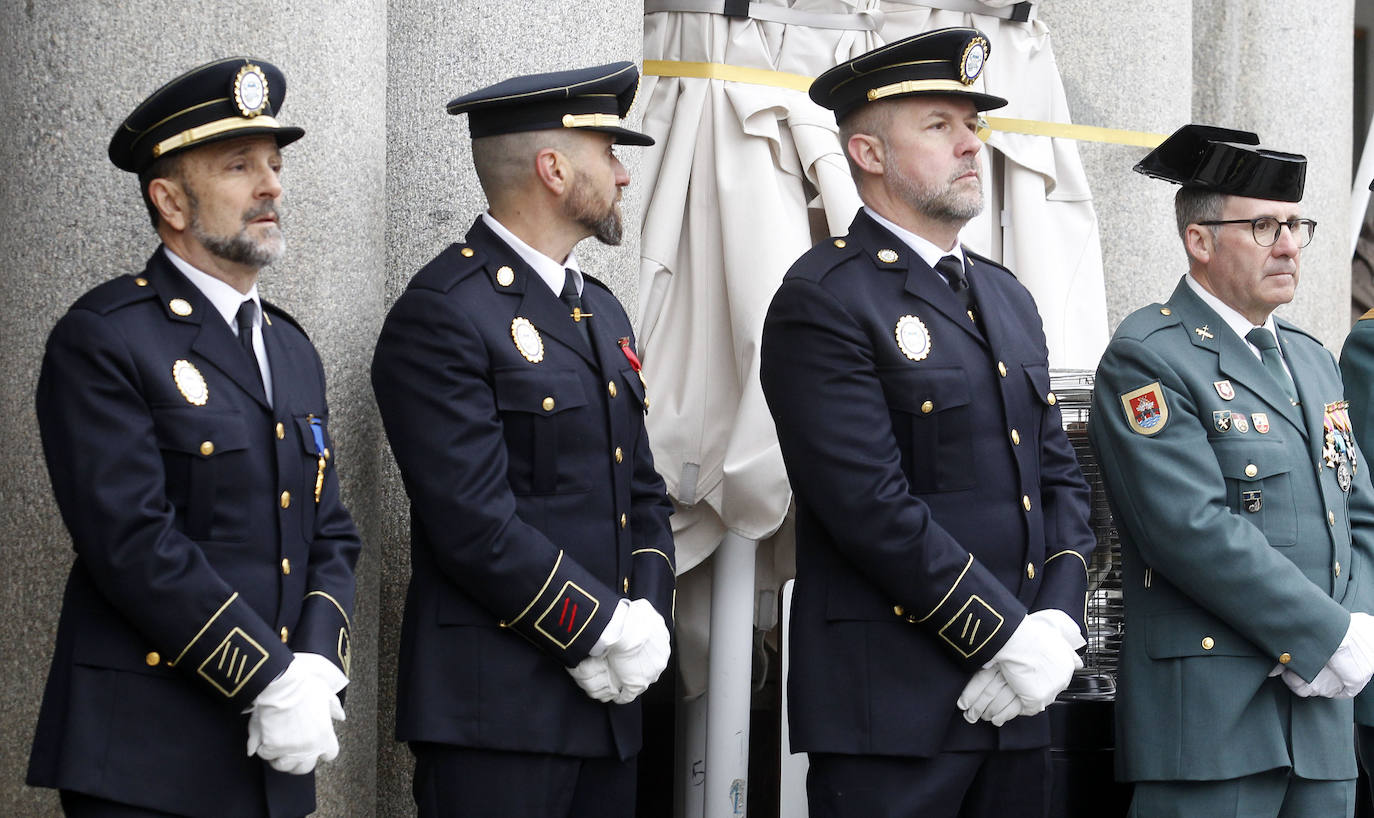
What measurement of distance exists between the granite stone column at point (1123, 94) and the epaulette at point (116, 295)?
4749 millimetres

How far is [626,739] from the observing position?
410 centimetres

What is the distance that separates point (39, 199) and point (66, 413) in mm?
827

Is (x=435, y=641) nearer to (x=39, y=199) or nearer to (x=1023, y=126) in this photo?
(x=39, y=199)

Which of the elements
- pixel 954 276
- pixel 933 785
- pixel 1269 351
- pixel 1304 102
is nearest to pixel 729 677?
pixel 933 785

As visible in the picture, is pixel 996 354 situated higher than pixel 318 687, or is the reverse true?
pixel 996 354

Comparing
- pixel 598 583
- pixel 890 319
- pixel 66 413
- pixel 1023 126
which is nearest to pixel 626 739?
pixel 598 583

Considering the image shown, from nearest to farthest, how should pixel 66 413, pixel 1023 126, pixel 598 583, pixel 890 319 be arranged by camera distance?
pixel 66 413 → pixel 598 583 → pixel 890 319 → pixel 1023 126

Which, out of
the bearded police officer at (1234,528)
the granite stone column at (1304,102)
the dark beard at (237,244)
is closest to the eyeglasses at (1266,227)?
the bearded police officer at (1234,528)

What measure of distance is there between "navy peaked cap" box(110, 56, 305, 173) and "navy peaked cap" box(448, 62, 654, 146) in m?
0.65

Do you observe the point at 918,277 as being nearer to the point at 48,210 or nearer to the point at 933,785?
the point at 933,785

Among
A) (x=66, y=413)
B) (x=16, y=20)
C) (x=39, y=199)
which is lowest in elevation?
(x=66, y=413)

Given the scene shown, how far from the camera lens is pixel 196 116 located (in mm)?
3627

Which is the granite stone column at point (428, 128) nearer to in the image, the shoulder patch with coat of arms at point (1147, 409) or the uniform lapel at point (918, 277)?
the uniform lapel at point (918, 277)

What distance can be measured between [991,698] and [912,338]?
0.85 meters
